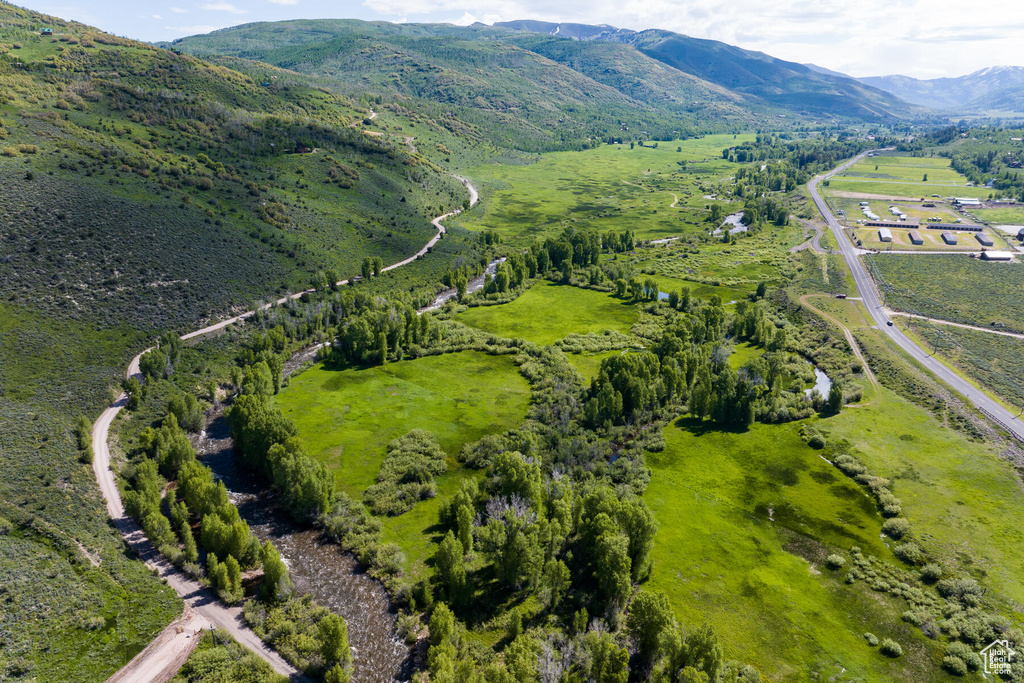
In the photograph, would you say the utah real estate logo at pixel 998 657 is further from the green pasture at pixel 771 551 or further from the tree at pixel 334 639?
the tree at pixel 334 639

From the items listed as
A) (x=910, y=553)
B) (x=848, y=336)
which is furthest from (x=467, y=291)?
(x=910, y=553)

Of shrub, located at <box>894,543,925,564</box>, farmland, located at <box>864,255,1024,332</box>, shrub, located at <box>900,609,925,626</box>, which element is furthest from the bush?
farmland, located at <box>864,255,1024,332</box>

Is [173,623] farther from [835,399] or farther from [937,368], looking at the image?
[937,368]

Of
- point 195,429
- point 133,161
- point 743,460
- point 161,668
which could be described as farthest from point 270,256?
point 743,460

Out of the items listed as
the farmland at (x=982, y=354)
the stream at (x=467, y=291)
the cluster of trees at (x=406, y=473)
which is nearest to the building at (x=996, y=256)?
the farmland at (x=982, y=354)

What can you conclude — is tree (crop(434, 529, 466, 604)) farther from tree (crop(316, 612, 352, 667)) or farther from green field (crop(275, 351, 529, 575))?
tree (crop(316, 612, 352, 667))

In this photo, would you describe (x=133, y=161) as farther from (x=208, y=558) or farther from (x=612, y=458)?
(x=612, y=458)
